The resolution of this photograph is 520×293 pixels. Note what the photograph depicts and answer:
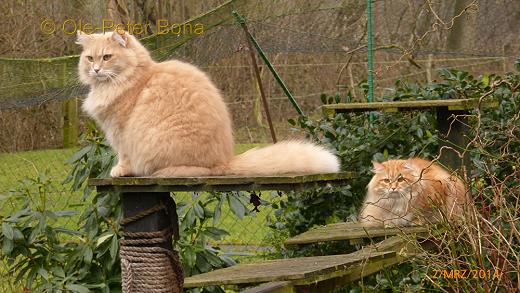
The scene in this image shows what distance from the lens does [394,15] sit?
600cm

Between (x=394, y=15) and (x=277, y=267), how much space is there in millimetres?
3100

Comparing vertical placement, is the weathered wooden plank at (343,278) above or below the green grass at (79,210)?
above

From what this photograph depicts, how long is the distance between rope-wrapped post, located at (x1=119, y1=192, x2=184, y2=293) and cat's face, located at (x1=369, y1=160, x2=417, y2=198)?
133cm

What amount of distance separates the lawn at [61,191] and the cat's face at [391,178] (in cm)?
117

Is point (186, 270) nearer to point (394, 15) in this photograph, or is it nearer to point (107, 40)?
point (107, 40)

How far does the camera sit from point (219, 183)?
10.6 ft

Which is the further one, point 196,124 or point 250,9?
point 250,9

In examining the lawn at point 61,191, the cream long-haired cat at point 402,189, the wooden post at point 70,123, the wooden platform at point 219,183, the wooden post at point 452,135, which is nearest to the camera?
the wooden platform at point 219,183

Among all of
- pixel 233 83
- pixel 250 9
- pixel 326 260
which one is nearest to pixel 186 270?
pixel 326 260

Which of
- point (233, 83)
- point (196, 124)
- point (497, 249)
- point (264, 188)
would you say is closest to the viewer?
point (497, 249)

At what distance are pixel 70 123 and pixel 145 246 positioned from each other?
37.5 feet

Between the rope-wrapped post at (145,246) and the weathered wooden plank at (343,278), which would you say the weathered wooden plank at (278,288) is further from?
the rope-wrapped post at (145,246)

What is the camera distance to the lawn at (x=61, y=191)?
6.75 meters

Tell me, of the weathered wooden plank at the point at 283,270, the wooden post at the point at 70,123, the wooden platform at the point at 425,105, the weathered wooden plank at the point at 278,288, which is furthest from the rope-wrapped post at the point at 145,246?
the wooden post at the point at 70,123
